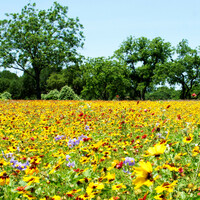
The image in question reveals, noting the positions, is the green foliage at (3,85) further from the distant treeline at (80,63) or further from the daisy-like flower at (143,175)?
the daisy-like flower at (143,175)

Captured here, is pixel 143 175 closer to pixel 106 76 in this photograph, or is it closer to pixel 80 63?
pixel 80 63

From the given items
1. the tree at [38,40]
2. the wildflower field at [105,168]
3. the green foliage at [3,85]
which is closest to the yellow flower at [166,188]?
the wildflower field at [105,168]

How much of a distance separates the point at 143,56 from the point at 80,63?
1636cm

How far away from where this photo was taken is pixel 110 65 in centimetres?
3747

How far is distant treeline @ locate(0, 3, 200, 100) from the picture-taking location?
79.8ft

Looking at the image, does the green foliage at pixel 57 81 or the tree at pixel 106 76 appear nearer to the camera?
the tree at pixel 106 76

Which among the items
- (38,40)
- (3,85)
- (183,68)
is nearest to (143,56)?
(183,68)

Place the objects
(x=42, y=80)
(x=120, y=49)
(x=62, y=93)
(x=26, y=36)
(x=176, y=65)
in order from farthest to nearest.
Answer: (x=42, y=80), (x=120, y=49), (x=176, y=65), (x=26, y=36), (x=62, y=93)

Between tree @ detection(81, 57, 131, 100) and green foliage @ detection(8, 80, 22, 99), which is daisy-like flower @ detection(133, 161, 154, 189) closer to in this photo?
tree @ detection(81, 57, 131, 100)

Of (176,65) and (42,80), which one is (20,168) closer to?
(176,65)

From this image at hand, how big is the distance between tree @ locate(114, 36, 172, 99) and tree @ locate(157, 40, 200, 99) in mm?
1994

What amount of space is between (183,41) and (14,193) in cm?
4147

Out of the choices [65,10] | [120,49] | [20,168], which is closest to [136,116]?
[20,168]

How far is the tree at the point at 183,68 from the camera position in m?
35.4
